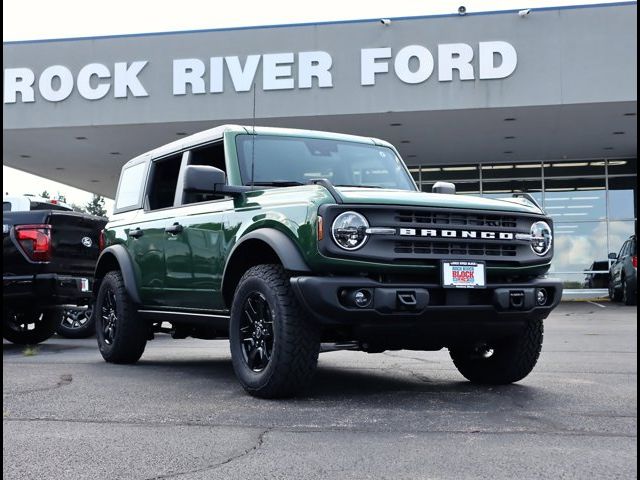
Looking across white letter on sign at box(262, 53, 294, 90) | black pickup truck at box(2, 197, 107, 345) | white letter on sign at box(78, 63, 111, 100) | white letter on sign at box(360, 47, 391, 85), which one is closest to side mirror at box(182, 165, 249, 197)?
black pickup truck at box(2, 197, 107, 345)

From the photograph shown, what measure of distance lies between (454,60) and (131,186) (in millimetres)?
13085

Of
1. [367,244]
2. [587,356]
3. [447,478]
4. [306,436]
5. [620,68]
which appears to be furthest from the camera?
[620,68]

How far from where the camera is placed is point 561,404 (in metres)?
5.32

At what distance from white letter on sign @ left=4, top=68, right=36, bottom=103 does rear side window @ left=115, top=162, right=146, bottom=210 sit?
14.2m

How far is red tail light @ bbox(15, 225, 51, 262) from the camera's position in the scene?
955cm

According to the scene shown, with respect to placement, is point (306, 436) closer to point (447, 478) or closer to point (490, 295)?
point (447, 478)

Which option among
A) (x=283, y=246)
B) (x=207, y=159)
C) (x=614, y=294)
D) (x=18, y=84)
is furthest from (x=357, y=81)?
(x=283, y=246)

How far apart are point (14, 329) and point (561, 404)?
7492mm

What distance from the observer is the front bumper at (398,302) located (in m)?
5.09

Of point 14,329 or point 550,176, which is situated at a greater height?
point 550,176

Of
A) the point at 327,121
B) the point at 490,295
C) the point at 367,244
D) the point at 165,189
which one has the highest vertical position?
the point at 327,121

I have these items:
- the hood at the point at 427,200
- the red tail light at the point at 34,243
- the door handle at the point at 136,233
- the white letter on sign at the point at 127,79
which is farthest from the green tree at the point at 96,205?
the hood at the point at 427,200

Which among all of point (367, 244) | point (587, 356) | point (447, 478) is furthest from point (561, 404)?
point (587, 356)

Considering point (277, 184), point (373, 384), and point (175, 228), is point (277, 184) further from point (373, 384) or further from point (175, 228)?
point (373, 384)
